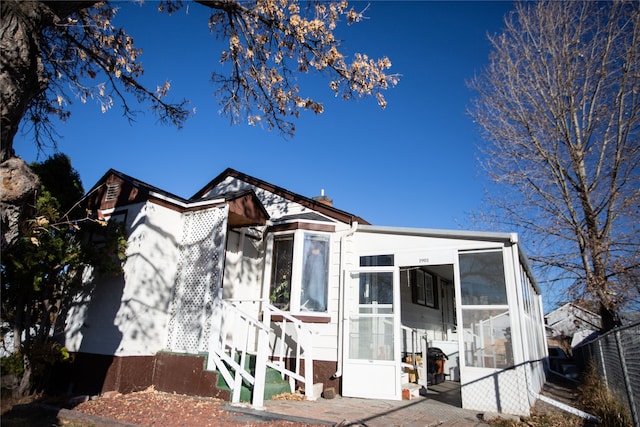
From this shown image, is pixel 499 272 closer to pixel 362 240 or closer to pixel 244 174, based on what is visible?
pixel 362 240

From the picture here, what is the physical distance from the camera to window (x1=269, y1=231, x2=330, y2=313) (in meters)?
8.48

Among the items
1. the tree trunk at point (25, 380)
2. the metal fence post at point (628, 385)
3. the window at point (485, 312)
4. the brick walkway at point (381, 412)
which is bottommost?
the brick walkway at point (381, 412)

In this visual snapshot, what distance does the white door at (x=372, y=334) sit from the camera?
7.64 meters

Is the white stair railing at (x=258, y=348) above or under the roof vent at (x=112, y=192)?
under

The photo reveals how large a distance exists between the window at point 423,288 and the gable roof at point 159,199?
16.3ft

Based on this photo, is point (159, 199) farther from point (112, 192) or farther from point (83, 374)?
point (83, 374)

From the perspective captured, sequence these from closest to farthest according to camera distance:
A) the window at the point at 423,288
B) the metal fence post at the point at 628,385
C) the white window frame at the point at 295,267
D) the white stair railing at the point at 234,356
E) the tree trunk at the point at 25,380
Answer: the metal fence post at the point at 628,385 → the white stair railing at the point at 234,356 → the tree trunk at the point at 25,380 → the white window frame at the point at 295,267 → the window at the point at 423,288

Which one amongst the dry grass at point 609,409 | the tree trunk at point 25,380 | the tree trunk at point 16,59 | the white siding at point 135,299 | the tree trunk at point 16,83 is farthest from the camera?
the white siding at point 135,299

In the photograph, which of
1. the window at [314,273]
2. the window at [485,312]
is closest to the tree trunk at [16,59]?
the window at [314,273]

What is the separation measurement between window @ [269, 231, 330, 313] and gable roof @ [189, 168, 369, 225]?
2.16 ft

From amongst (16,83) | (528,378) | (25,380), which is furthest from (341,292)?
(16,83)

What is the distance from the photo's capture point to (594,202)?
10992mm

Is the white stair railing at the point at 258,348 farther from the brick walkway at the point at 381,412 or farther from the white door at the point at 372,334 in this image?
the white door at the point at 372,334

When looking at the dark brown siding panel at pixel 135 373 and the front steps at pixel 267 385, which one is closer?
the front steps at pixel 267 385
